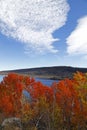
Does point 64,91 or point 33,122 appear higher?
point 64,91

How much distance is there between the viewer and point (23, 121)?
60.1 metres

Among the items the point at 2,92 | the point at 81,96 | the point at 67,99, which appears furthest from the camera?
the point at 2,92

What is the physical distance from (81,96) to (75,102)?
8299 mm

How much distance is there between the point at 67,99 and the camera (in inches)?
2704

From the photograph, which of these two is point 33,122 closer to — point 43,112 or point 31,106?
point 43,112

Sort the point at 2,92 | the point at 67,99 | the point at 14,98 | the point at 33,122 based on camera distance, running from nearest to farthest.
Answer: the point at 33,122, the point at 67,99, the point at 14,98, the point at 2,92

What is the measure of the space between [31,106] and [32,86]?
52.3 ft

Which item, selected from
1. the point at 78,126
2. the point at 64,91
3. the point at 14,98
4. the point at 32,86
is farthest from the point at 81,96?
the point at 32,86

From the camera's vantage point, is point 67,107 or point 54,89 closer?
point 67,107

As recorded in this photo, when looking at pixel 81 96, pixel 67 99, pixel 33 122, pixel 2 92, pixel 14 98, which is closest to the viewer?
pixel 81 96

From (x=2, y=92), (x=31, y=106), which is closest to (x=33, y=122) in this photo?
(x=31, y=106)

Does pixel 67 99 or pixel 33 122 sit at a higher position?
pixel 67 99

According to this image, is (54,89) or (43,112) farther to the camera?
(54,89)

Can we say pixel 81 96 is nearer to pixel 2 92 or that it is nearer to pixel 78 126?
pixel 78 126
